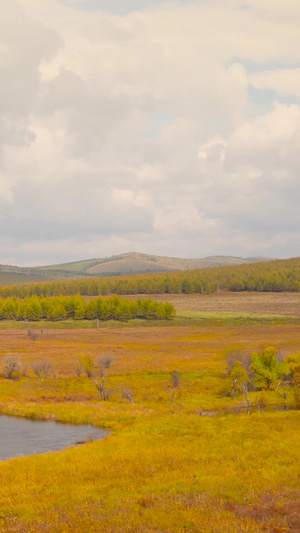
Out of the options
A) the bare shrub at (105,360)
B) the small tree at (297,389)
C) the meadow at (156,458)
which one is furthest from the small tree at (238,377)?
the bare shrub at (105,360)

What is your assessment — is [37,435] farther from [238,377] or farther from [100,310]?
[100,310]

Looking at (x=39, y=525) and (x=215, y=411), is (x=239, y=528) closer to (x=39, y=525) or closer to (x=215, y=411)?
(x=39, y=525)

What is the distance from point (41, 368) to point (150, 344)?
4442cm

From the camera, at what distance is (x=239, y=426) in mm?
46344

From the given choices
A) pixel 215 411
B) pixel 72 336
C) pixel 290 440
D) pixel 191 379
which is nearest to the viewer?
pixel 290 440

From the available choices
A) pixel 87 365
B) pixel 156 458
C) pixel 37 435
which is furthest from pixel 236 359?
pixel 156 458

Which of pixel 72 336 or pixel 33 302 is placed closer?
pixel 72 336

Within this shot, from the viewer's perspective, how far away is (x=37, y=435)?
165 ft

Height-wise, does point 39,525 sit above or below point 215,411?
above

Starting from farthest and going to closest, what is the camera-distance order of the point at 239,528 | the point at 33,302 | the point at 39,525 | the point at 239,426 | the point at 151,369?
the point at 33,302, the point at 151,369, the point at 239,426, the point at 39,525, the point at 239,528

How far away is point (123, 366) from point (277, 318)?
311 ft

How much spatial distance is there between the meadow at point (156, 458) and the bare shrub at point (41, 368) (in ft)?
3.27

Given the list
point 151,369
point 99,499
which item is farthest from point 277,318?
point 99,499

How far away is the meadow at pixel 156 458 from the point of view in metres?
24.1
